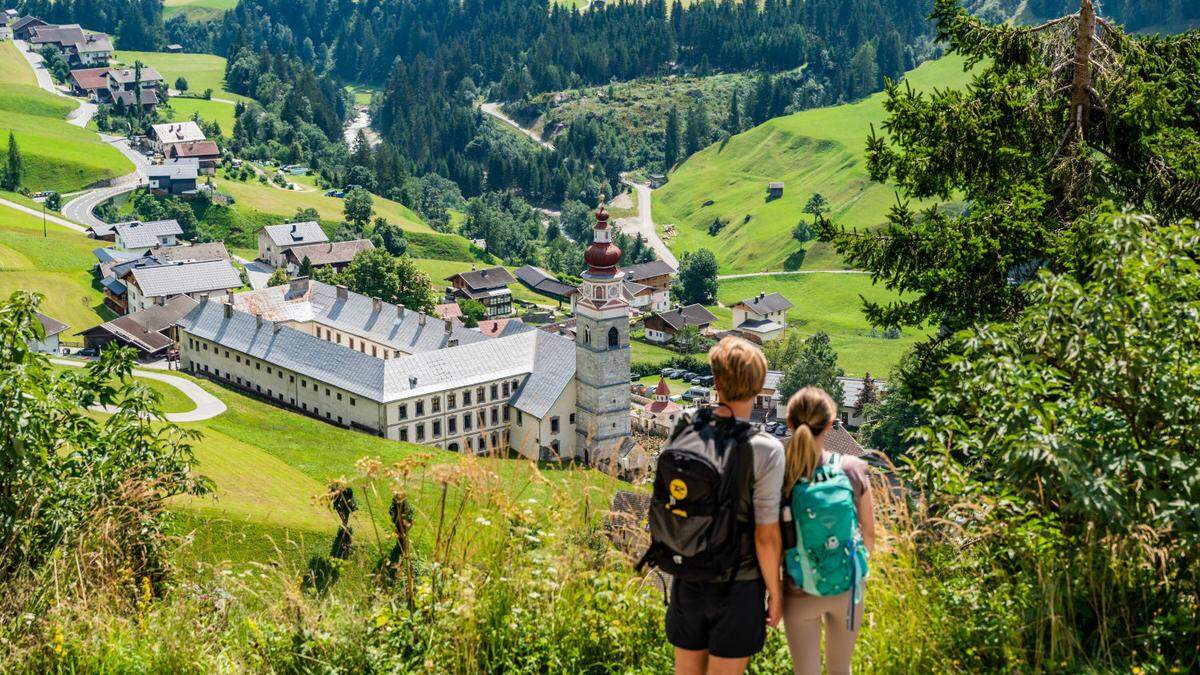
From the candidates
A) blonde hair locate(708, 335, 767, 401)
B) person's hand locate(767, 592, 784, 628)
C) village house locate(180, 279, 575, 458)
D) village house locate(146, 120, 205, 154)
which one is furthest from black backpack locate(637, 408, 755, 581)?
village house locate(146, 120, 205, 154)

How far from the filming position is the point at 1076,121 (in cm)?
2014

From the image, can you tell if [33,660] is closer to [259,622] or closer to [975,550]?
[259,622]

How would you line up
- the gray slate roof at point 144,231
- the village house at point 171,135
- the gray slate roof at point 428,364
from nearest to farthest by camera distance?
the gray slate roof at point 428,364, the gray slate roof at point 144,231, the village house at point 171,135

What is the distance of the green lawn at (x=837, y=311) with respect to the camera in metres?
125

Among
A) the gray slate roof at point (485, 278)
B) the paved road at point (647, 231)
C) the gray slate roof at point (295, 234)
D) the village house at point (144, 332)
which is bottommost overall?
the paved road at point (647, 231)

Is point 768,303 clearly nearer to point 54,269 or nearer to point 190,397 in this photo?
point 54,269

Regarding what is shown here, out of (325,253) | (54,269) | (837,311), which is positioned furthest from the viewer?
(837,311)

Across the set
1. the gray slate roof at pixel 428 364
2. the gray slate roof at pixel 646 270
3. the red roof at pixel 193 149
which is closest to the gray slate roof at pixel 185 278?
the gray slate roof at pixel 428 364

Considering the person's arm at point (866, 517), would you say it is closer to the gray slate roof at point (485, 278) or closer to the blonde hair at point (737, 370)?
the blonde hair at point (737, 370)

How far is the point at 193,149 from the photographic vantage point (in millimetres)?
167875

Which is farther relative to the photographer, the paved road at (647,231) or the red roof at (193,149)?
the paved road at (647,231)

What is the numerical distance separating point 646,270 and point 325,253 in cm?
4132

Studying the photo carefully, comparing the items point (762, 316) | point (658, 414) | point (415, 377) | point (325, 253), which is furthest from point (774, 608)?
point (325, 253)

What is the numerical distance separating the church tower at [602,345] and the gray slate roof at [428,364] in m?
1.95
